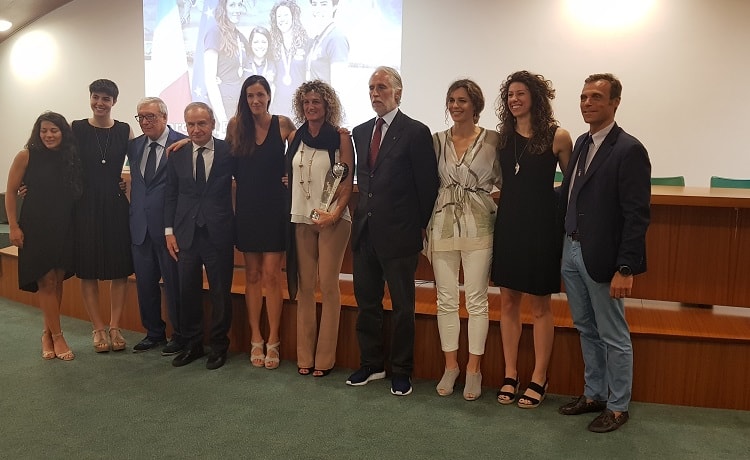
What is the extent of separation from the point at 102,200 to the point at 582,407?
9.46 feet

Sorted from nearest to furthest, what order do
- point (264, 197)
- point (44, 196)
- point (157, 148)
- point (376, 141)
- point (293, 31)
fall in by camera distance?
1. point (376, 141)
2. point (264, 197)
3. point (44, 196)
4. point (157, 148)
5. point (293, 31)

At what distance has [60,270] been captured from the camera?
358 cm

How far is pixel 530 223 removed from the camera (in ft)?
8.89

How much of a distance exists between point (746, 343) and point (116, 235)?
3.44m

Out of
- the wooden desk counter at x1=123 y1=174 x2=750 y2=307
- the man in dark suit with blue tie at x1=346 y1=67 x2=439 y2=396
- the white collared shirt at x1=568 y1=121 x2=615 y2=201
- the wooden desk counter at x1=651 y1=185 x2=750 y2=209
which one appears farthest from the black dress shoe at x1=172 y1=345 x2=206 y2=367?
the wooden desk counter at x1=651 y1=185 x2=750 y2=209

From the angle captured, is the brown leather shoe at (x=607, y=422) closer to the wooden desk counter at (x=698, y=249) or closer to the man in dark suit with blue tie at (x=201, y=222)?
the wooden desk counter at (x=698, y=249)

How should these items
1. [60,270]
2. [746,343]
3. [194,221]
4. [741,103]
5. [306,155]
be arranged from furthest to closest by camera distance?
[741,103], [60,270], [194,221], [306,155], [746,343]

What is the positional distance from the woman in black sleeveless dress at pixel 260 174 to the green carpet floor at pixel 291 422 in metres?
0.70

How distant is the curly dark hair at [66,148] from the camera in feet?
11.2

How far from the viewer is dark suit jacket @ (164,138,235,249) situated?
10.8 feet

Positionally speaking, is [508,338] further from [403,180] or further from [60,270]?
[60,270]

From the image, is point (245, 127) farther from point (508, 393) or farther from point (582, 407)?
point (582, 407)

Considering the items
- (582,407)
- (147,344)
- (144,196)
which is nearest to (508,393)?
(582,407)

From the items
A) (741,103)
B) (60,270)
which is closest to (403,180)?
(60,270)
